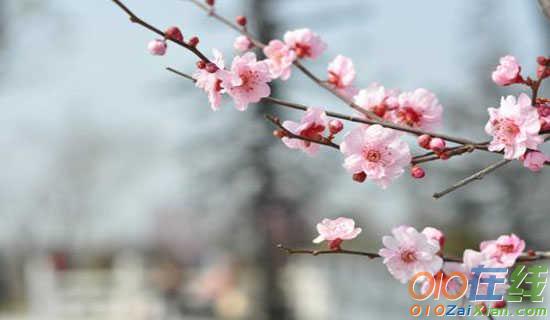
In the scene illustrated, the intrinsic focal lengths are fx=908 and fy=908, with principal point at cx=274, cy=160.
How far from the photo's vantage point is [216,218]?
776cm

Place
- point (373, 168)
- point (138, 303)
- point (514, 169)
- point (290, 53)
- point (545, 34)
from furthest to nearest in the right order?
point (138, 303) → point (514, 169) → point (545, 34) → point (290, 53) → point (373, 168)

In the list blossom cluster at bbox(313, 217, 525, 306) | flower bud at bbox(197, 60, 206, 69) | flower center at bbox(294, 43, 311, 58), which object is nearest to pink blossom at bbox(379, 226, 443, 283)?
blossom cluster at bbox(313, 217, 525, 306)

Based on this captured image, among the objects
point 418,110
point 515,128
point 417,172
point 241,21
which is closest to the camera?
point 515,128

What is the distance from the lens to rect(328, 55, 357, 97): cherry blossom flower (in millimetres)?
1489

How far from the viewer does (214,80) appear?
120 cm

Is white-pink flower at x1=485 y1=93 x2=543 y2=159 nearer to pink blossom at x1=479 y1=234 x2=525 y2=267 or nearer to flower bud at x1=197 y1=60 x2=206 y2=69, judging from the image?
pink blossom at x1=479 y1=234 x2=525 y2=267

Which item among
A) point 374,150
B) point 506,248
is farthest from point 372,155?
point 506,248

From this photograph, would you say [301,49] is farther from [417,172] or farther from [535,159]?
[535,159]

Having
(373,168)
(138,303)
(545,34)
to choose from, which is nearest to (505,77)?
(373,168)

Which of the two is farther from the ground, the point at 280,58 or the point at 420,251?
the point at 280,58

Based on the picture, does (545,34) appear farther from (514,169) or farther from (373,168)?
(373,168)

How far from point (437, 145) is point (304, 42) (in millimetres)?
397

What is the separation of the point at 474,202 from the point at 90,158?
1377cm

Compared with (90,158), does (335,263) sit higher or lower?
lower
